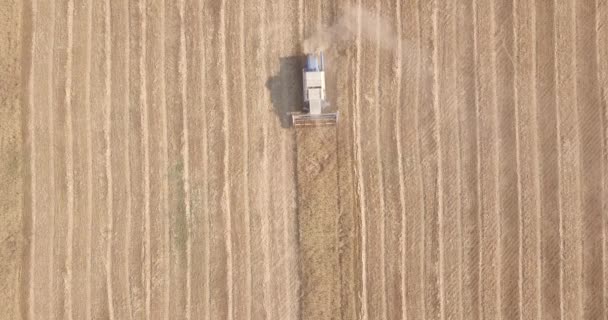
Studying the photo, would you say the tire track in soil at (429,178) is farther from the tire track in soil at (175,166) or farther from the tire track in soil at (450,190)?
the tire track in soil at (175,166)

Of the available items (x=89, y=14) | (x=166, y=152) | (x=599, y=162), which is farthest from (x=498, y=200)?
(x=89, y=14)

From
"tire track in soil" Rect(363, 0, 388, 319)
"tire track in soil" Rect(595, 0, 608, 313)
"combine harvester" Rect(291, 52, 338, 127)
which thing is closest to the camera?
"combine harvester" Rect(291, 52, 338, 127)

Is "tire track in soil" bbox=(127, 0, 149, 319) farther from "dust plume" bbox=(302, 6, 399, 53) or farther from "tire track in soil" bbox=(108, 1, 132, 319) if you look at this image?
"dust plume" bbox=(302, 6, 399, 53)

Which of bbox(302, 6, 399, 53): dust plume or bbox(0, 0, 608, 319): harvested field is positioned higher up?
bbox(302, 6, 399, 53): dust plume

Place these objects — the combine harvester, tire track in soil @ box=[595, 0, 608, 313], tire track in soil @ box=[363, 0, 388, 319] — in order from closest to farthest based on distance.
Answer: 1. the combine harvester
2. tire track in soil @ box=[595, 0, 608, 313]
3. tire track in soil @ box=[363, 0, 388, 319]

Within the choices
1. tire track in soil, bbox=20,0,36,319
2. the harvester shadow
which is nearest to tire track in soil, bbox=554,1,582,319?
the harvester shadow

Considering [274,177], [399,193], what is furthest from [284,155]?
[399,193]
